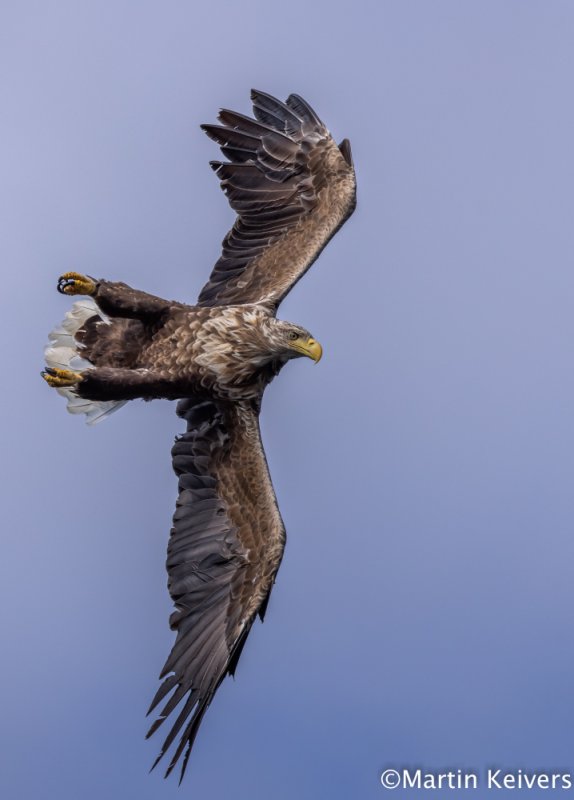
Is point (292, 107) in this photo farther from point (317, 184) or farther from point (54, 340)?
point (54, 340)

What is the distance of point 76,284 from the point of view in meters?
14.5

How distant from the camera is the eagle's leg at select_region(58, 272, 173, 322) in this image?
14.5m

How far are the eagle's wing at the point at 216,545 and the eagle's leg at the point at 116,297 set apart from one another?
0.98 m

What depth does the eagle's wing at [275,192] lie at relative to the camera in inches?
618

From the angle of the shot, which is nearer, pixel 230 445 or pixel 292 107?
pixel 230 445

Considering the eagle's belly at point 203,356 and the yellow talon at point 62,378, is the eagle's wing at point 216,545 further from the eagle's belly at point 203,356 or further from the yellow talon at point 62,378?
the yellow talon at point 62,378

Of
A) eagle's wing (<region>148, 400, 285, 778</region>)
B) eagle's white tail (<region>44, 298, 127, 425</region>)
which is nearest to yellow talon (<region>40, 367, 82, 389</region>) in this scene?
eagle's white tail (<region>44, 298, 127, 425</region>)

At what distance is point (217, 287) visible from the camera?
1575cm

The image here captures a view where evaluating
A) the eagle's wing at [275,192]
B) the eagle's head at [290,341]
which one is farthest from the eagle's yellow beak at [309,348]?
the eagle's wing at [275,192]

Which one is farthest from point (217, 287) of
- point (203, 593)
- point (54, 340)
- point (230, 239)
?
point (203, 593)

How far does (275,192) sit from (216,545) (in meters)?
3.26

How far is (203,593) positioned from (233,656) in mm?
660

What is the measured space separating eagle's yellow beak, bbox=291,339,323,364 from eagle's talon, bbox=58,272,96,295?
1.71 m

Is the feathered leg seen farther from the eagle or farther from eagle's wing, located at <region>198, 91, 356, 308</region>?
eagle's wing, located at <region>198, 91, 356, 308</region>
